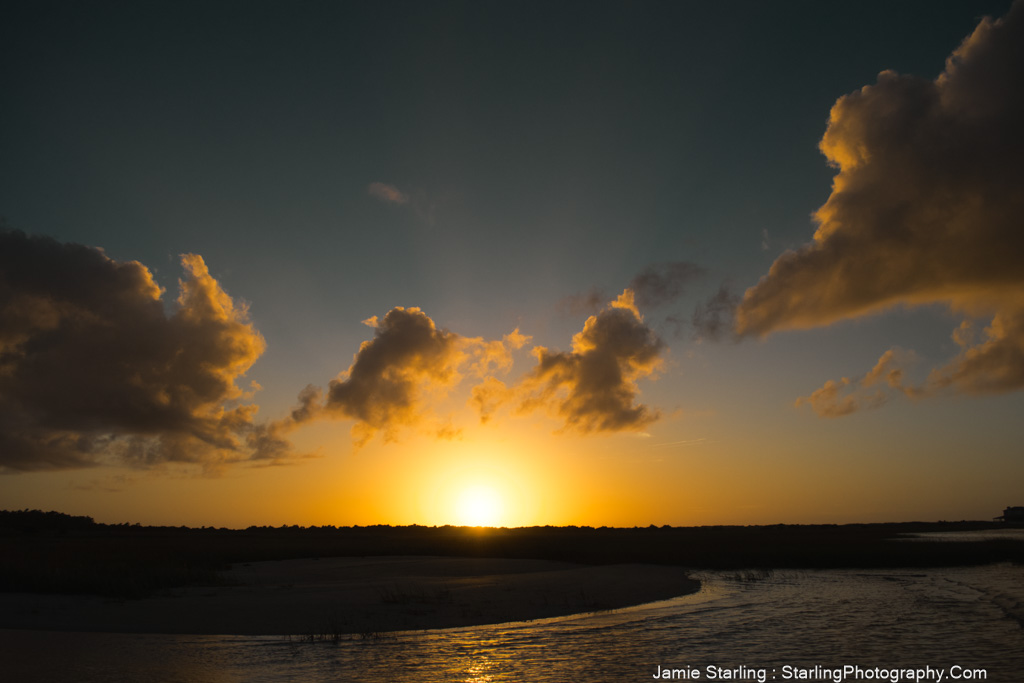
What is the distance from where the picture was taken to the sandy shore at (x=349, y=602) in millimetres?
21203

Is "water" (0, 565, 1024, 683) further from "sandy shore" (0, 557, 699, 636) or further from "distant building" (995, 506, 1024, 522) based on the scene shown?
"distant building" (995, 506, 1024, 522)

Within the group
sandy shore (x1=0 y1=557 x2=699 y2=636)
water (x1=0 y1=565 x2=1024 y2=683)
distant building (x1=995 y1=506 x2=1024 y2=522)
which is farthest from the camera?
distant building (x1=995 y1=506 x2=1024 y2=522)

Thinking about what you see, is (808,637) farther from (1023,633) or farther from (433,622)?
(433,622)

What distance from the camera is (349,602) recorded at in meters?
25.7

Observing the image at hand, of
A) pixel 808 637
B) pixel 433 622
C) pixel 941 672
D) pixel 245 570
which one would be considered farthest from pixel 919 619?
pixel 245 570

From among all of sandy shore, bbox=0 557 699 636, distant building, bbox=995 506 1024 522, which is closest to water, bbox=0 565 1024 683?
sandy shore, bbox=0 557 699 636

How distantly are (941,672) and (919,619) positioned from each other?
794 centimetres

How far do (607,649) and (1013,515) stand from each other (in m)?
192

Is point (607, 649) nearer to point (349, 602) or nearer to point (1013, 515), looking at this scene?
point (349, 602)

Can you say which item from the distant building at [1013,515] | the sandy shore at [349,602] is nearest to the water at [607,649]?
the sandy shore at [349,602]

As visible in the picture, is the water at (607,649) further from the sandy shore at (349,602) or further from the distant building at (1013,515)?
the distant building at (1013,515)

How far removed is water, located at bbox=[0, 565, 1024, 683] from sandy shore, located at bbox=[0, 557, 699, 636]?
192 centimetres

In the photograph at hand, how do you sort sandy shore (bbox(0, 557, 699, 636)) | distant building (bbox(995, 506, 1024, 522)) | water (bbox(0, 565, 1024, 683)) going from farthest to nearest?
1. distant building (bbox(995, 506, 1024, 522))
2. sandy shore (bbox(0, 557, 699, 636))
3. water (bbox(0, 565, 1024, 683))

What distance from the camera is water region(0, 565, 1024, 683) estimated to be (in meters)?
14.2
